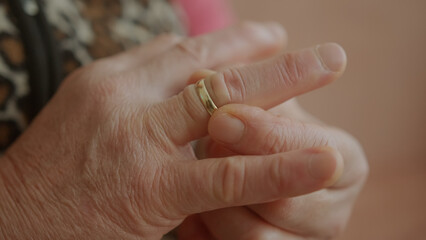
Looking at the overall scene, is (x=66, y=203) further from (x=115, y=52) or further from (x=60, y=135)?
(x=115, y=52)

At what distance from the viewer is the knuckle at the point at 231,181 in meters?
0.46

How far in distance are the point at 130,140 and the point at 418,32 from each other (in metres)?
1.36

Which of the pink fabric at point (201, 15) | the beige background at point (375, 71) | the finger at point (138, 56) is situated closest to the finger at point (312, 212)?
the finger at point (138, 56)

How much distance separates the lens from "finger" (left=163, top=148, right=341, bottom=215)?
44cm

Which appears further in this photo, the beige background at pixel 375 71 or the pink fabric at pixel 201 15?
the beige background at pixel 375 71

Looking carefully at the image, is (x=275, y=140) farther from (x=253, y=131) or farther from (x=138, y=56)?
(x=138, y=56)

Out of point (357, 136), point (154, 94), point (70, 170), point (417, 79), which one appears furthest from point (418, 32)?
point (70, 170)

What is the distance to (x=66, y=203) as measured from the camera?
0.50 m

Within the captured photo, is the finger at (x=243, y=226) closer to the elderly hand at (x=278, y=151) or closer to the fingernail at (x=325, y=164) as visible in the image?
the elderly hand at (x=278, y=151)

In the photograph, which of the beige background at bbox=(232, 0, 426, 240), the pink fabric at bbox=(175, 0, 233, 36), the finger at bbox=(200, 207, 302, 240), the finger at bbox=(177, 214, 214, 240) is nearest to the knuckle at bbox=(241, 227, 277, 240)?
the finger at bbox=(200, 207, 302, 240)

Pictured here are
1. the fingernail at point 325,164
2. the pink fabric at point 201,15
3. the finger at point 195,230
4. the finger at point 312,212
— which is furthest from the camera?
the pink fabric at point 201,15

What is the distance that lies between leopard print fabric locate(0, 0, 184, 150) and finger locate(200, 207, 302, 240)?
0.29 meters

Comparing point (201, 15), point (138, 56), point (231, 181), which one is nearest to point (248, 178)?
point (231, 181)

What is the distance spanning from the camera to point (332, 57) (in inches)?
20.0
